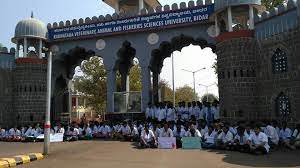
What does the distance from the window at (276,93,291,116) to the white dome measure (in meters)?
12.6

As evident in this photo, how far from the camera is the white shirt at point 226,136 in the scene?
13.0 meters

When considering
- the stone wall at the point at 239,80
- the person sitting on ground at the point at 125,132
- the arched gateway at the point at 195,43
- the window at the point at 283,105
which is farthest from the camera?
the person sitting on ground at the point at 125,132

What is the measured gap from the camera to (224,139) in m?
13.1

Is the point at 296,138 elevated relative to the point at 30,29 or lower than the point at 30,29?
lower

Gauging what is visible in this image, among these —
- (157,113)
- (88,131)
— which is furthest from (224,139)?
(88,131)

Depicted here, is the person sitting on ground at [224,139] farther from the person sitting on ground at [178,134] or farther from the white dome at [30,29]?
the white dome at [30,29]

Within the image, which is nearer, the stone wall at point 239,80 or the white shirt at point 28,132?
the stone wall at point 239,80

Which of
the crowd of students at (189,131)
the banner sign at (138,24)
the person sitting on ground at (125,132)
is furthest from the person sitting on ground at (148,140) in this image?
the banner sign at (138,24)

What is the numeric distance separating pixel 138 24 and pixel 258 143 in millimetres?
9483

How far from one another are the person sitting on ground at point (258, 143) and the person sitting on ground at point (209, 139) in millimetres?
1638

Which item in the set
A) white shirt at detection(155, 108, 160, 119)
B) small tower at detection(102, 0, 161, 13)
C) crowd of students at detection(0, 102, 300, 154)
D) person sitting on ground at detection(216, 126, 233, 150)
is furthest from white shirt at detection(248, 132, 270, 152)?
small tower at detection(102, 0, 161, 13)

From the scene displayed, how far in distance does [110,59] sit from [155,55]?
2.33 meters

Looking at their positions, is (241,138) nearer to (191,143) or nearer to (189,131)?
(191,143)

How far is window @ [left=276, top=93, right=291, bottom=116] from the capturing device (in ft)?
46.5
